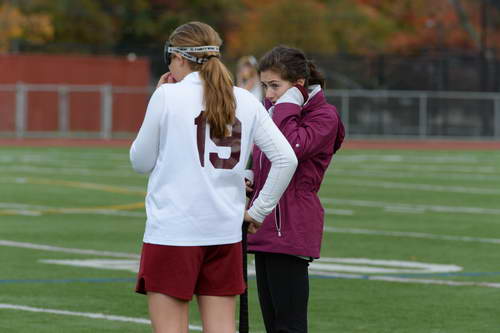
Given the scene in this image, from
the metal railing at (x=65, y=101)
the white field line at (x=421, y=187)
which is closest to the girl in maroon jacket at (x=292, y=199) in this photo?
the white field line at (x=421, y=187)

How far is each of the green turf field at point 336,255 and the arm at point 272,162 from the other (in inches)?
102

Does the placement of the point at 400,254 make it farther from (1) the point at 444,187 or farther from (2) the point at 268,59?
(1) the point at 444,187

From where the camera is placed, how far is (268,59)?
236 inches

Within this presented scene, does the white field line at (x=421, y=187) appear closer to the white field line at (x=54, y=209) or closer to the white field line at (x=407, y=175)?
the white field line at (x=407, y=175)

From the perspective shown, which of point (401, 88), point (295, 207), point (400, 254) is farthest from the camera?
point (401, 88)

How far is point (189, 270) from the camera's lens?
504cm

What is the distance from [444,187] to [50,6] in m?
39.2

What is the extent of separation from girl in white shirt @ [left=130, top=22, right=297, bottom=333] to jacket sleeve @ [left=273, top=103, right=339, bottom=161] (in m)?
0.73

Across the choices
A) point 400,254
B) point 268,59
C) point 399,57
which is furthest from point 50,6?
point 268,59

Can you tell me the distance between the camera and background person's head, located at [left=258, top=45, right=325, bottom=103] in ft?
19.7

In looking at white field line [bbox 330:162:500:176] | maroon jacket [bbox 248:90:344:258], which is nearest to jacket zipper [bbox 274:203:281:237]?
maroon jacket [bbox 248:90:344:258]

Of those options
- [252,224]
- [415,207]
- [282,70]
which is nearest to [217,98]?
[252,224]

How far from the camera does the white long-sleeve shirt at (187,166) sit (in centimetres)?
498

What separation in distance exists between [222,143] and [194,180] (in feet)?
0.62
